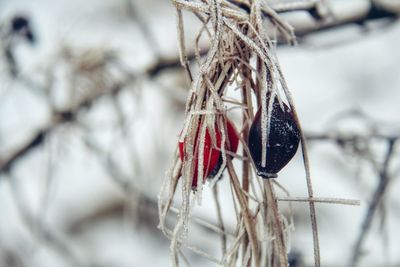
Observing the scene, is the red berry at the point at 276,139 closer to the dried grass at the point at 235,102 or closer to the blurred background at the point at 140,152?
the dried grass at the point at 235,102

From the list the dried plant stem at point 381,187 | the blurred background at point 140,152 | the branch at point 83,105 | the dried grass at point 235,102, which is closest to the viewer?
the dried grass at point 235,102

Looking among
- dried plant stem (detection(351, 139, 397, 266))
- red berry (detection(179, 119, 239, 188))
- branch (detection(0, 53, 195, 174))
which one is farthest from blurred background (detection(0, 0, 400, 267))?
red berry (detection(179, 119, 239, 188))

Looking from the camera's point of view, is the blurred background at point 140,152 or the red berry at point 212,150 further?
the blurred background at point 140,152

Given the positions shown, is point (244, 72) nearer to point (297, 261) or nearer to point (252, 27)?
point (252, 27)

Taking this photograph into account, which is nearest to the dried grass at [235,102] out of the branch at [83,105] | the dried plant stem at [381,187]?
the dried plant stem at [381,187]

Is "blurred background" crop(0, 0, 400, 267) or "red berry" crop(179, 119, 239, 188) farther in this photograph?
"blurred background" crop(0, 0, 400, 267)

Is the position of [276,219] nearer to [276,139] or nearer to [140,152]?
[276,139]

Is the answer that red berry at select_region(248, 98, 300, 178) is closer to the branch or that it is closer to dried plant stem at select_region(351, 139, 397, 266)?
dried plant stem at select_region(351, 139, 397, 266)
